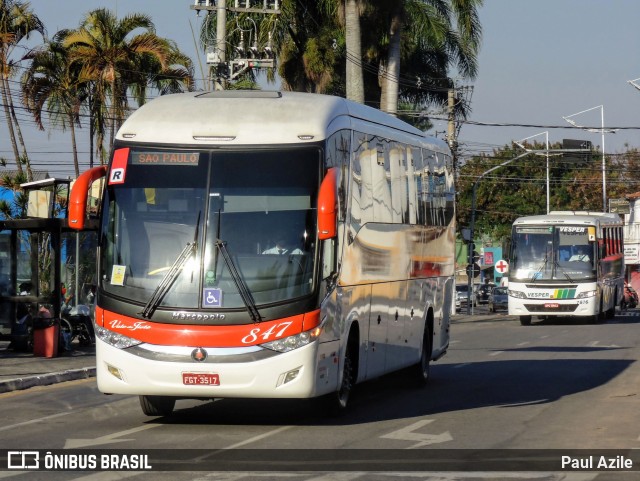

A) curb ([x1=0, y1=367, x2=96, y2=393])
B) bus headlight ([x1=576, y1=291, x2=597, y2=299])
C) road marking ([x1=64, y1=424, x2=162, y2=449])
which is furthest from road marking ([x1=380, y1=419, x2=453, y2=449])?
bus headlight ([x1=576, y1=291, x2=597, y2=299])

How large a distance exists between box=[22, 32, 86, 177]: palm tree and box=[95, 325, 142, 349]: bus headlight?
32681mm

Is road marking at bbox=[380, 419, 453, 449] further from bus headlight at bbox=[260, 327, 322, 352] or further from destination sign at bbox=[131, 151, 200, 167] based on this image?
destination sign at bbox=[131, 151, 200, 167]

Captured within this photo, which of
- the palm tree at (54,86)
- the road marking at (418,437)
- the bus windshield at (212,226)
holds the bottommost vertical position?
the road marking at (418,437)

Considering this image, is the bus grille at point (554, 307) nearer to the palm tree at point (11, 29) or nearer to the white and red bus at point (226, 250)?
the palm tree at point (11, 29)

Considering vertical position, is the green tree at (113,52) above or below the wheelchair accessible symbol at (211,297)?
above

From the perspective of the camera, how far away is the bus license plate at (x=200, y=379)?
40.9 feet

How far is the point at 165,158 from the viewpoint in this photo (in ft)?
43.1

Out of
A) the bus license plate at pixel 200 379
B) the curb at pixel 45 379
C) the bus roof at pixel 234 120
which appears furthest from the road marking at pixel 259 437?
the curb at pixel 45 379

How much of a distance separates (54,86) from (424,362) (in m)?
29.6

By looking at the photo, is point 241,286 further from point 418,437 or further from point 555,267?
point 555,267

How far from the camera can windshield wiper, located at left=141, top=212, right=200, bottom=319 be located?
1262 cm

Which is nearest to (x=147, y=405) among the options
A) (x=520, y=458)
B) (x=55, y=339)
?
(x=520, y=458)

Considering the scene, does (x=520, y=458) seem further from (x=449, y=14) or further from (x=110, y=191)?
(x=449, y=14)

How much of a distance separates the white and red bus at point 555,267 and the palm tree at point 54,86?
15140 millimetres
